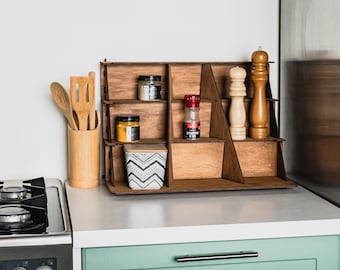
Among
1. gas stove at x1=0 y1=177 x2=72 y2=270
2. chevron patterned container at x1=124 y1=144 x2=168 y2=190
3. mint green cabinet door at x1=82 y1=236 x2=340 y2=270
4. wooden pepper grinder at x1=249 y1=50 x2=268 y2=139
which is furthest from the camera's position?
wooden pepper grinder at x1=249 y1=50 x2=268 y2=139

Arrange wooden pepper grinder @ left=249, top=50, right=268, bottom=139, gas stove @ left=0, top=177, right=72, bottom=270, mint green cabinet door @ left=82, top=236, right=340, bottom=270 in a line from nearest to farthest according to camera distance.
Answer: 1. gas stove @ left=0, top=177, right=72, bottom=270
2. mint green cabinet door @ left=82, top=236, right=340, bottom=270
3. wooden pepper grinder @ left=249, top=50, right=268, bottom=139

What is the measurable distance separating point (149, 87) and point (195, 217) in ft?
2.04

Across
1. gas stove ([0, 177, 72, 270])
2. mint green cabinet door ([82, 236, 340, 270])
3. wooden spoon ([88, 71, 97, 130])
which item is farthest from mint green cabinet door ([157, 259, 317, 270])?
wooden spoon ([88, 71, 97, 130])

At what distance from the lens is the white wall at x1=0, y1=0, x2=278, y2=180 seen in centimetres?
251

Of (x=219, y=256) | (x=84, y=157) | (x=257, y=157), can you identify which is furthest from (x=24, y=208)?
(x=257, y=157)

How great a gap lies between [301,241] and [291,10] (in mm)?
925

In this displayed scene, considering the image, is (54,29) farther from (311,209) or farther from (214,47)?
(311,209)

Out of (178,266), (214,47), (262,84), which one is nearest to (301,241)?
(178,266)

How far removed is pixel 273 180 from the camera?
8.18 feet

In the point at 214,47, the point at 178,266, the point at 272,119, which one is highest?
the point at 214,47

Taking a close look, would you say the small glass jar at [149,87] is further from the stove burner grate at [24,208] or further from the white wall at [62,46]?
the stove burner grate at [24,208]

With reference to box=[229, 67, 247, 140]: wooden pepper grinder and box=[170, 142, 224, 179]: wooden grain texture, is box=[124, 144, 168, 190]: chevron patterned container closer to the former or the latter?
box=[170, 142, 224, 179]: wooden grain texture

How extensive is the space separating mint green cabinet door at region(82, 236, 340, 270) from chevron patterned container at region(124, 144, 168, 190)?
40 cm

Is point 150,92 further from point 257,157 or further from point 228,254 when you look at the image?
point 228,254
